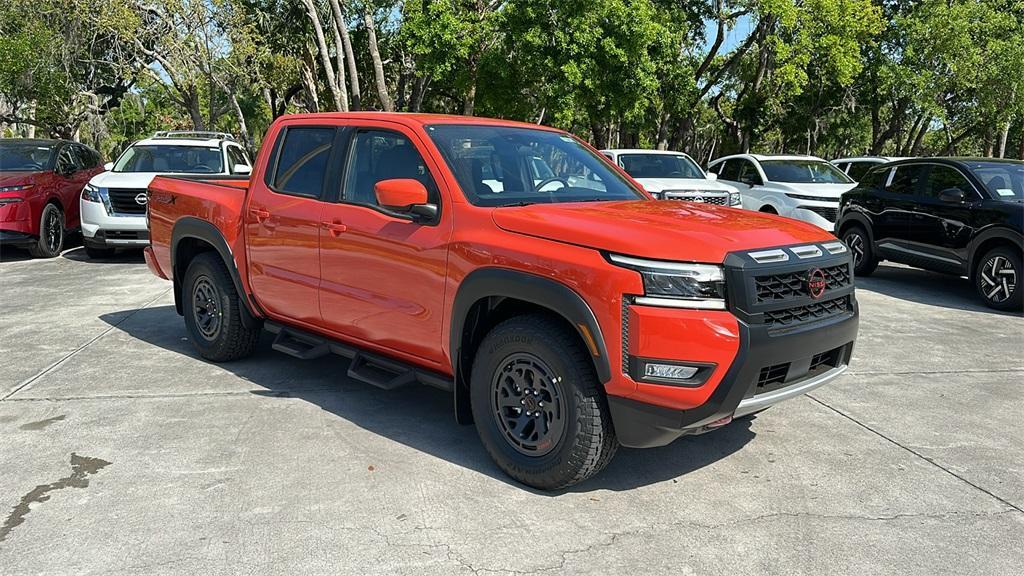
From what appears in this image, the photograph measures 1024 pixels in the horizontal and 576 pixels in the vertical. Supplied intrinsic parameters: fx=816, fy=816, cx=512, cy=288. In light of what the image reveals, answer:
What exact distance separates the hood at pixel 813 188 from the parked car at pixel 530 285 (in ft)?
28.1

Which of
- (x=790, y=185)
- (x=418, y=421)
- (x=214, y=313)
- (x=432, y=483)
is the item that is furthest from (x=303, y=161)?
(x=790, y=185)

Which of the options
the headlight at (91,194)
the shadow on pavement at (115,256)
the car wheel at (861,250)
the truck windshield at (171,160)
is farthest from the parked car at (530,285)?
the shadow on pavement at (115,256)

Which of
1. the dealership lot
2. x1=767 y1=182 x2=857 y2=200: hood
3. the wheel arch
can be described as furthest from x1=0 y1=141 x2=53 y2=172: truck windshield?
x1=767 y1=182 x2=857 y2=200: hood

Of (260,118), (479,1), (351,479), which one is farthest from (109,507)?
(260,118)

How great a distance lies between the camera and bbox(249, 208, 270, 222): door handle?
213 inches

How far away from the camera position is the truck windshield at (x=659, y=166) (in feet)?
44.3

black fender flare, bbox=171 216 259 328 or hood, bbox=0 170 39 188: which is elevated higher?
hood, bbox=0 170 39 188

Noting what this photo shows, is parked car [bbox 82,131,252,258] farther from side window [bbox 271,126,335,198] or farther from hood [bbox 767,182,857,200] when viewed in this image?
hood [bbox 767,182,857,200]

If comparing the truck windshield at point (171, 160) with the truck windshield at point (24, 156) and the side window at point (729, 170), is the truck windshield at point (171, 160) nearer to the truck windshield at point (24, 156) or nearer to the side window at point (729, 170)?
the truck windshield at point (24, 156)

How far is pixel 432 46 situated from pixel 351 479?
22212 mm

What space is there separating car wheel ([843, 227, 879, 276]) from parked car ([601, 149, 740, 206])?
184 centimetres

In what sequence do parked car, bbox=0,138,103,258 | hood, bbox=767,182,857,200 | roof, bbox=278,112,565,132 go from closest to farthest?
roof, bbox=278,112,565,132 → parked car, bbox=0,138,103,258 → hood, bbox=767,182,857,200

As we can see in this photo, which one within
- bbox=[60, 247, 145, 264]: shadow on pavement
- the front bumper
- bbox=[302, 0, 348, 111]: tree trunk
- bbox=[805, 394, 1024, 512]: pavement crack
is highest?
bbox=[302, 0, 348, 111]: tree trunk

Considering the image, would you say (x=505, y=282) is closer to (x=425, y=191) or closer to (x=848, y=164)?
(x=425, y=191)
